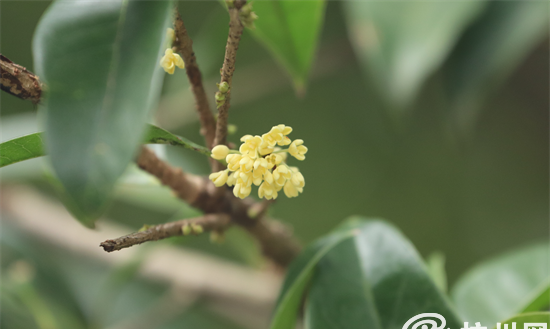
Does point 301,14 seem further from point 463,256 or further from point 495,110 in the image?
point 463,256

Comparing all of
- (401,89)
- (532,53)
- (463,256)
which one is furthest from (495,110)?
(401,89)

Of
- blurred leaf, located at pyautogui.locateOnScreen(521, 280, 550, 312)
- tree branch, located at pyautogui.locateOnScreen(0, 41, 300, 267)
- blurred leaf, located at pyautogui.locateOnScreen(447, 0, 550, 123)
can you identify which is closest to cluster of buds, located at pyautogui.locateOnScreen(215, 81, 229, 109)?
tree branch, located at pyautogui.locateOnScreen(0, 41, 300, 267)

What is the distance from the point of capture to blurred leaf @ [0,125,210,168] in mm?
302

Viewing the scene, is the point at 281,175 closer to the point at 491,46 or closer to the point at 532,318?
the point at 532,318

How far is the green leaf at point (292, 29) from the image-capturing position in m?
0.42

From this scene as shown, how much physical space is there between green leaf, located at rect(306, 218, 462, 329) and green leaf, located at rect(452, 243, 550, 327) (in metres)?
0.18

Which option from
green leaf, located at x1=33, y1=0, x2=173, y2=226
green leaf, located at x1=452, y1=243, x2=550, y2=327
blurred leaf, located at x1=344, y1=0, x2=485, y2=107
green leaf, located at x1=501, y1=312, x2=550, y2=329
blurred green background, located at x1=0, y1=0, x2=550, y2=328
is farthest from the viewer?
blurred green background, located at x1=0, y1=0, x2=550, y2=328

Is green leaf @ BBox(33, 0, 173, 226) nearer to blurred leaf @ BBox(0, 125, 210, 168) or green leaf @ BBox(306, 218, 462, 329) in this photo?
blurred leaf @ BBox(0, 125, 210, 168)

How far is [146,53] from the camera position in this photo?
0.88 feet

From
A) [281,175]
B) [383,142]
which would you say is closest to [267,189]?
[281,175]

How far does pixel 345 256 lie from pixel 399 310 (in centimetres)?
7

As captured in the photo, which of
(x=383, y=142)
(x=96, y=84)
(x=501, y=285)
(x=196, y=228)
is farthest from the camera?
(x=383, y=142)

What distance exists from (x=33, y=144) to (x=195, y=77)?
5.0 inches

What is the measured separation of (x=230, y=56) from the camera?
0.89 feet
